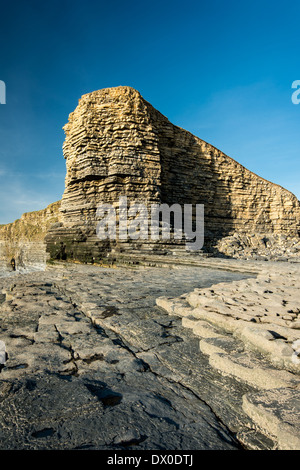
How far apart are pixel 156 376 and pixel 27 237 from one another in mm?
38960

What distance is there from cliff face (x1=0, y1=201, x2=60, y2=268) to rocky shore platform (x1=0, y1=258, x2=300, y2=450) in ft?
95.4

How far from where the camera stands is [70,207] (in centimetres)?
1473

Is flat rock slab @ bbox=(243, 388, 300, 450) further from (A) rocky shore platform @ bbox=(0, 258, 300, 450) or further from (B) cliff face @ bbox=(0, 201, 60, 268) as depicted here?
(B) cliff face @ bbox=(0, 201, 60, 268)

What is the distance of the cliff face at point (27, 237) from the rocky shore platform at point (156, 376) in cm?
2907

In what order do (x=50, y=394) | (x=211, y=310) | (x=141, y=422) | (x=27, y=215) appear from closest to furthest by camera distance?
(x=141, y=422) < (x=50, y=394) < (x=211, y=310) < (x=27, y=215)

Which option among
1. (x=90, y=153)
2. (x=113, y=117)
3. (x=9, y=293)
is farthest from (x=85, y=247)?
(x=9, y=293)

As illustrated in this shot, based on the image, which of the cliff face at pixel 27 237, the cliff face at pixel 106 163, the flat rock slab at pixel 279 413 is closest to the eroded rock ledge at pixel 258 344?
the flat rock slab at pixel 279 413

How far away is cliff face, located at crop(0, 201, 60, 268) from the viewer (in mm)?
32812

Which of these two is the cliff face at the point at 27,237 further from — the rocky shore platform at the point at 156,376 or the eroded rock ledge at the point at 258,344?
the eroded rock ledge at the point at 258,344

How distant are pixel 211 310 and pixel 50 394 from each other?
5.52 ft

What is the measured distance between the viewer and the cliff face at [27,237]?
3281 centimetres

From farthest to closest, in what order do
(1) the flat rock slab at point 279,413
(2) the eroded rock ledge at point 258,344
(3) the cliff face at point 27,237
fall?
1. (3) the cliff face at point 27,237
2. (2) the eroded rock ledge at point 258,344
3. (1) the flat rock slab at point 279,413

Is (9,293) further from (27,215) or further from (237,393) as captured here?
(27,215)

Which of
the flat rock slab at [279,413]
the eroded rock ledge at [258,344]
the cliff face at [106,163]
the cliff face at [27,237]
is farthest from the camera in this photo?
the cliff face at [27,237]
